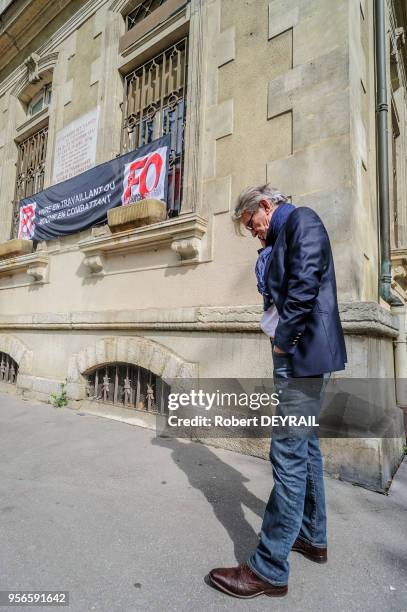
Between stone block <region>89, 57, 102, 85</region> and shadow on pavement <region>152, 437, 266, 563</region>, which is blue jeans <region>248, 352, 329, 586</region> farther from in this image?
stone block <region>89, 57, 102, 85</region>

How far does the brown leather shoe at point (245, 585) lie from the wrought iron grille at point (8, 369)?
5751mm

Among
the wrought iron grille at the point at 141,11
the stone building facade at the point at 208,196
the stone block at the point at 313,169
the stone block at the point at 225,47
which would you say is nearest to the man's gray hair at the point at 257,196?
the stone building facade at the point at 208,196

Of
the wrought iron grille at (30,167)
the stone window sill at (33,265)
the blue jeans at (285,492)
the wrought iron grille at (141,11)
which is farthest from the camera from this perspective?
the wrought iron grille at (30,167)

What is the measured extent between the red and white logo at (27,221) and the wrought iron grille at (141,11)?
3376mm

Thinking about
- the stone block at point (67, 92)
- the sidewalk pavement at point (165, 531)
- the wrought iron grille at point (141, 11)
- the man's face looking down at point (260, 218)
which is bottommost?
the sidewalk pavement at point (165, 531)

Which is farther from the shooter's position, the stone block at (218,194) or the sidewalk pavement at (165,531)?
the stone block at (218,194)

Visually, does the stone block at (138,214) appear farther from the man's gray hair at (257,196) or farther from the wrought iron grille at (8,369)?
the wrought iron grille at (8,369)

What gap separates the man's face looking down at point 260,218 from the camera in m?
1.91

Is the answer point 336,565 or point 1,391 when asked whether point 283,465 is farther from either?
point 1,391

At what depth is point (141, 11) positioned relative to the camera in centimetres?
551

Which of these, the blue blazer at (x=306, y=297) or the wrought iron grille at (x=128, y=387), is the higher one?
the blue blazer at (x=306, y=297)

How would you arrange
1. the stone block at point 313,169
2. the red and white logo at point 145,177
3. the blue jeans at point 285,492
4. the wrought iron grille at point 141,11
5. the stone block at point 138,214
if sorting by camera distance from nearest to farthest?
the blue jeans at point 285,492, the stone block at point 313,169, the stone block at point 138,214, the red and white logo at point 145,177, the wrought iron grille at point 141,11

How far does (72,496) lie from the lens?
242 cm

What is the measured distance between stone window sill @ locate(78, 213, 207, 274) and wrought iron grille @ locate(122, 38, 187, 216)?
0.58 meters
